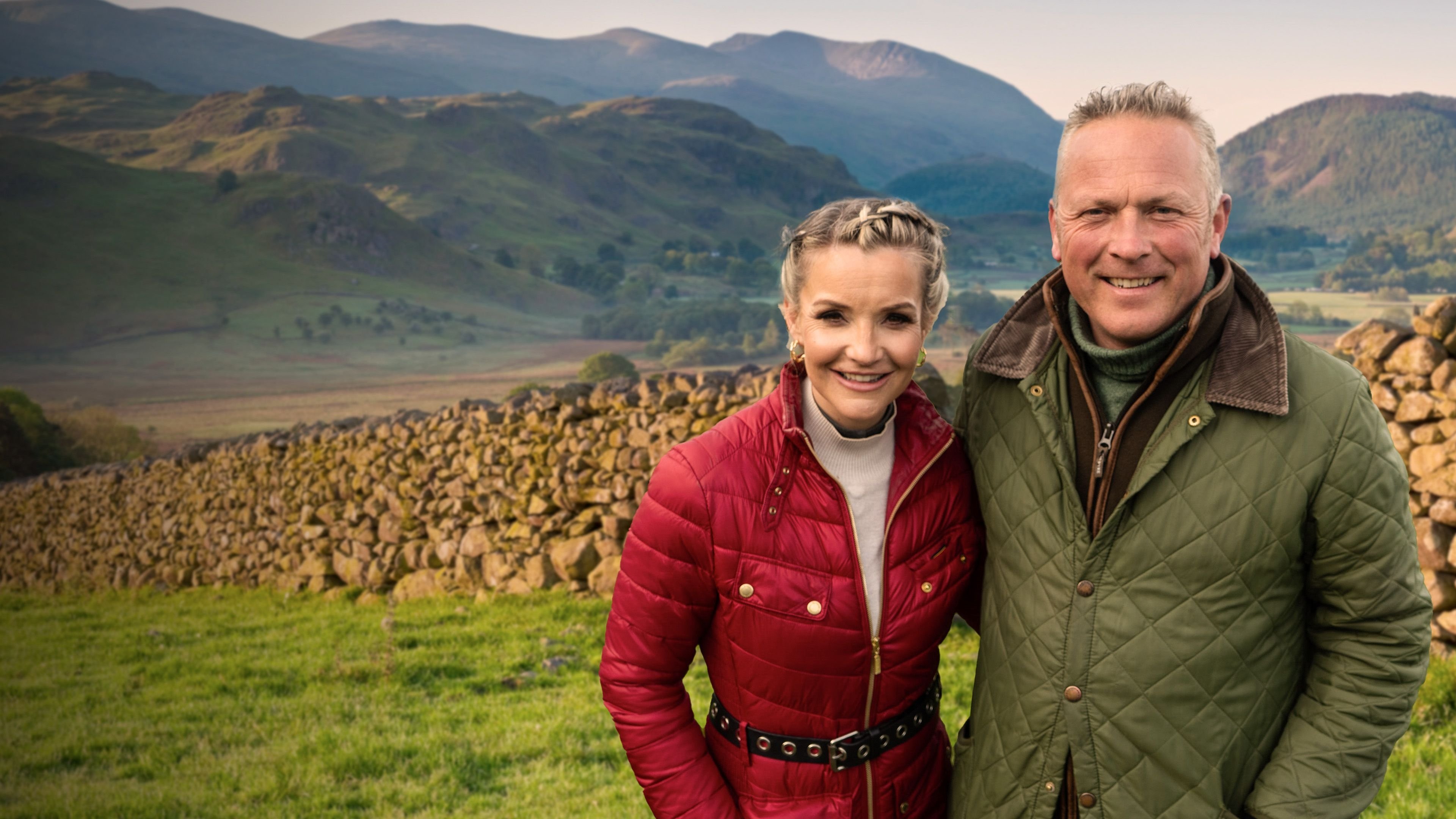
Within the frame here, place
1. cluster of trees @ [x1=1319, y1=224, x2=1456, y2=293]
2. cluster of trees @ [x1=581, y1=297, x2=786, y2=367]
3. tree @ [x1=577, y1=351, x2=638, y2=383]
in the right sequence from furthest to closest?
cluster of trees @ [x1=581, y1=297, x2=786, y2=367], cluster of trees @ [x1=1319, y1=224, x2=1456, y2=293], tree @ [x1=577, y1=351, x2=638, y2=383]

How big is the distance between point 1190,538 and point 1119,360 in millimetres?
351

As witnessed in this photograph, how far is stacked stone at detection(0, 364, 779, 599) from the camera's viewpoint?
768 cm

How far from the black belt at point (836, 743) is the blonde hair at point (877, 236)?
84 centimetres

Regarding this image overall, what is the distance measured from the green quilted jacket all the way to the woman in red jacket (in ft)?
0.74

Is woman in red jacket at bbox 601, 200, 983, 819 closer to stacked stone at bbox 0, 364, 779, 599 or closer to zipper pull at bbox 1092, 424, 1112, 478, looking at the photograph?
zipper pull at bbox 1092, 424, 1112, 478

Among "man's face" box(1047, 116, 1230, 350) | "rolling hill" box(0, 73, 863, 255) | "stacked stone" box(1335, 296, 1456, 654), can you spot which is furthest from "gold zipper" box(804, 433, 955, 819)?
"rolling hill" box(0, 73, 863, 255)

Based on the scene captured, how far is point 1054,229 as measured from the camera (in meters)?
1.77

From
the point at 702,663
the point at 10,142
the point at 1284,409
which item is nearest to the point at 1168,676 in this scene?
the point at 1284,409

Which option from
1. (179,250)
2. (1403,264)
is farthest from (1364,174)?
(179,250)

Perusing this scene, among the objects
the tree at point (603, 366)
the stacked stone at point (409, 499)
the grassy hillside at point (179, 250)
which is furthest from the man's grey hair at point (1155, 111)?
the grassy hillside at point (179, 250)

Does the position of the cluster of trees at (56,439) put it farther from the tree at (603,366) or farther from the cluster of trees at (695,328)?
the cluster of trees at (695,328)

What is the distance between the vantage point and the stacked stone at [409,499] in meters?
7.68

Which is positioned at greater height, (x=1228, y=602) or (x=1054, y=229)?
(x=1054, y=229)

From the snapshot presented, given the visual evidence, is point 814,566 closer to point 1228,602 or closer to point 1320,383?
point 1228,602
